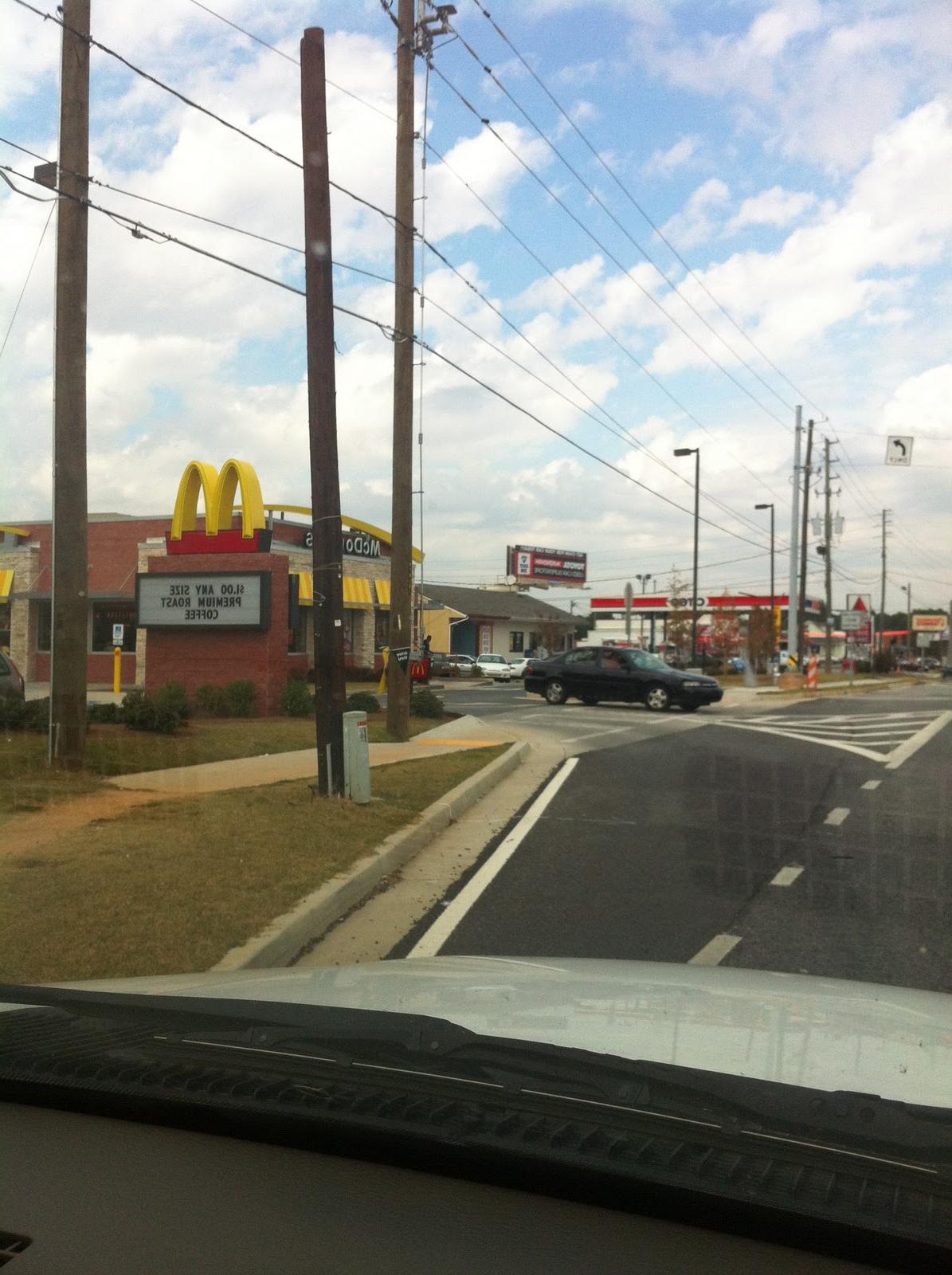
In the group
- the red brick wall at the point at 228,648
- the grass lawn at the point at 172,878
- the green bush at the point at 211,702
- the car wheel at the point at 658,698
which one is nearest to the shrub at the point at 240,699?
the green bush at the point at 211,702

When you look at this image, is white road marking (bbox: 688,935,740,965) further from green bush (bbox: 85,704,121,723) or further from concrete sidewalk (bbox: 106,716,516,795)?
green bush (bbox: 85,704,121,723)

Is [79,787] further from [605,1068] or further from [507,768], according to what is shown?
[605,1068]

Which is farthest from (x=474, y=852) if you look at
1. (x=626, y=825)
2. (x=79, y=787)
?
(x=79, y=787)

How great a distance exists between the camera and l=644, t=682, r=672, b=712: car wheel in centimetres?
2598

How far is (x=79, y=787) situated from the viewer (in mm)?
11438

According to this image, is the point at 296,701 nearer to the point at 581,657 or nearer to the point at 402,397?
the point at 402,397

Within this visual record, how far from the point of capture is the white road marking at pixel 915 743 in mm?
15219

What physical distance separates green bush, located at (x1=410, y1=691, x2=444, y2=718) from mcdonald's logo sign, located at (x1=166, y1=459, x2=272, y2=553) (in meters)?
4.32

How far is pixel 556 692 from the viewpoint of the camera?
28125 millimetres

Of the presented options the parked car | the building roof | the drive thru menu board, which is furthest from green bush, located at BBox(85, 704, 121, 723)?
the building roof

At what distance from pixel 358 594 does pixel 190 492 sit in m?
14.6

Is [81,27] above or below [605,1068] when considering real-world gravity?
above

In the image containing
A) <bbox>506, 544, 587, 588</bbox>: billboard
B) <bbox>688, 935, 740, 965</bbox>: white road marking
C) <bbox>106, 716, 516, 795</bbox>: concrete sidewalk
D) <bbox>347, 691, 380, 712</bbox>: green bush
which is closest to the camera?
<bbox>688, 935, 740, 965</bbox>: white road marking

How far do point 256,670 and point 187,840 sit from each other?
44.2ft
